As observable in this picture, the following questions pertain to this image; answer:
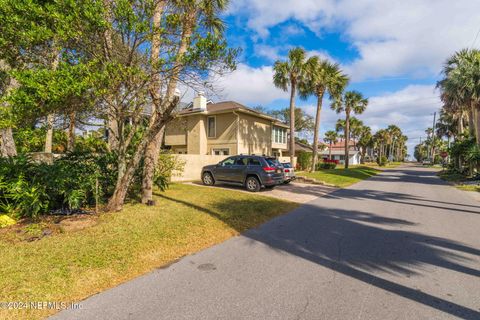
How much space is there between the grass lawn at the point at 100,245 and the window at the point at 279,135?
2092 centimetres

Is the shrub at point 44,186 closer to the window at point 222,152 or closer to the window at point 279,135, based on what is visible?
the window at point 222,152

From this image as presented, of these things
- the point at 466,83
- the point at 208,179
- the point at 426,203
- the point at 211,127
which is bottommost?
the point at 426,203

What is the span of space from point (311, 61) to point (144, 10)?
1967 centimetres

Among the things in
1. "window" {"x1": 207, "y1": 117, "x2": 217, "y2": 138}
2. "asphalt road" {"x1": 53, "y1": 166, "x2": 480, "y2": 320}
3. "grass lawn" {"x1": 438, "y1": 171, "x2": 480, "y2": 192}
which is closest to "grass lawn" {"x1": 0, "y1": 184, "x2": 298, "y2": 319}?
"asphalt road" {"x1": 53, "y1": 166, "x2": 480, "y2": 320}

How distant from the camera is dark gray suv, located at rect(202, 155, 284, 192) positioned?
481 inches

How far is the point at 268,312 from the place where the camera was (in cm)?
299

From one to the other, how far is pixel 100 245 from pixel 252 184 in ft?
27.3

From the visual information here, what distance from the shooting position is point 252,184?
12508mm

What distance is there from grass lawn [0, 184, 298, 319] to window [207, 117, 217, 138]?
1511 cm

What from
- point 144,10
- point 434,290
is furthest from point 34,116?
point 434,290

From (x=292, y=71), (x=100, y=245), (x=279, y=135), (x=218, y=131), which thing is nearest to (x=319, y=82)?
(x=292, y=71)

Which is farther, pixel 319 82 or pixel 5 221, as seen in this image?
pixel 319 82

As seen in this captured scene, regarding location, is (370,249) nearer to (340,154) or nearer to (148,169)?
(148,169)

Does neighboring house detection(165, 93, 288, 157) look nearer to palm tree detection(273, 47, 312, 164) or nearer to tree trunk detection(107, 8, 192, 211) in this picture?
palm tree detection(273, 47, 312, 164)
